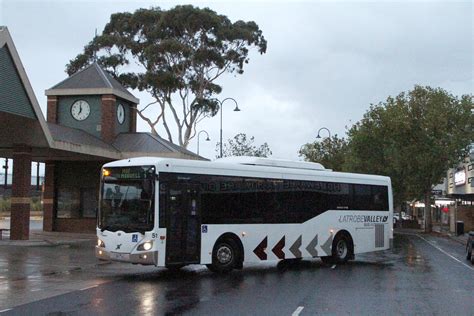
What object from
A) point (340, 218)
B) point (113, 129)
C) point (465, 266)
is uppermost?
point (113, 129)

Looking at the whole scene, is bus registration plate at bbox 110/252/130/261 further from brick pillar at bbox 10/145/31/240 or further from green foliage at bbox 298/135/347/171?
green foliage at bbox 298/135/347/171

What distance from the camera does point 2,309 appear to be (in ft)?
33.0

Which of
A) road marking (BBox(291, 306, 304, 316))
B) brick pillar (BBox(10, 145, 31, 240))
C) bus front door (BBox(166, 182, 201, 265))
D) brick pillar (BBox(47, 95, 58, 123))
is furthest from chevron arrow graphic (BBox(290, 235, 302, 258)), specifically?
brick pillar (BBox(47, 95, 58, 123))

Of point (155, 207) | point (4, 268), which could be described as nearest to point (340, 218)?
point (155, 207)

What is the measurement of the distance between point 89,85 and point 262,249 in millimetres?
20176

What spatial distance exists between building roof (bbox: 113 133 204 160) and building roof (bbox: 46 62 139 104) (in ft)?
8.61

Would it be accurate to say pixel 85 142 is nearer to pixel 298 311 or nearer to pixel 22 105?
pixel 22 105

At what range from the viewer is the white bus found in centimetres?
1441

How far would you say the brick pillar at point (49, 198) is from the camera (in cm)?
3347

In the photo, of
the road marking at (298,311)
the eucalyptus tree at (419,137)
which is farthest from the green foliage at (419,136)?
the road marking at (298,311)

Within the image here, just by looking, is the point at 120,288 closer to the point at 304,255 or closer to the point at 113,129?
the point at 304,255

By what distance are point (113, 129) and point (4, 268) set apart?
17560 mm

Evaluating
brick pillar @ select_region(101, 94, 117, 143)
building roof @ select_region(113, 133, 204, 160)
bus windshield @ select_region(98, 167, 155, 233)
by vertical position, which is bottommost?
bus windshield @ select_region(98, 167, 155, 233)

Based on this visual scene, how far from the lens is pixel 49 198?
33.5 meters
